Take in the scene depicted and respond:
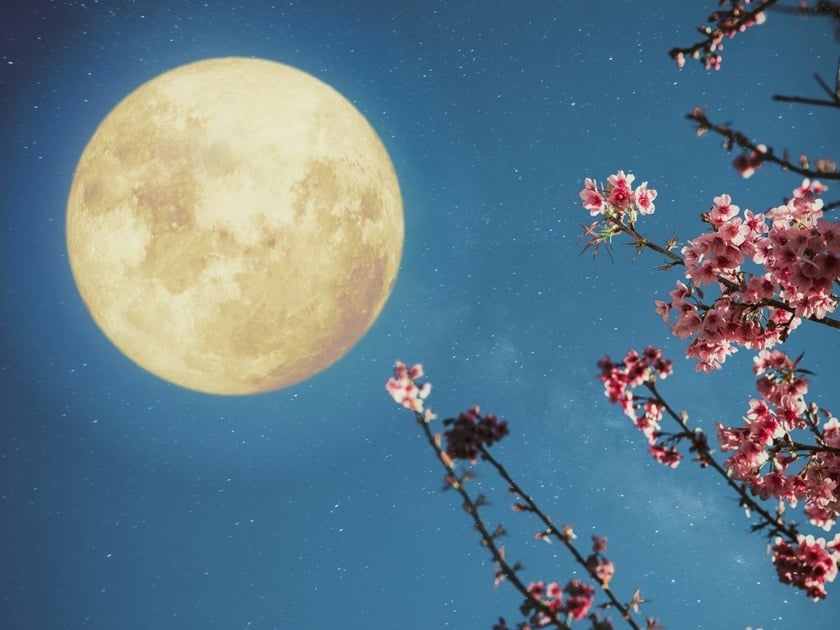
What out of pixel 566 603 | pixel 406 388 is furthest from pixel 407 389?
pixel 566 603

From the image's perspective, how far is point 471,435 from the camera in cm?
358

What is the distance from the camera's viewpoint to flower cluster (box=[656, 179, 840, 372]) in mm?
3809

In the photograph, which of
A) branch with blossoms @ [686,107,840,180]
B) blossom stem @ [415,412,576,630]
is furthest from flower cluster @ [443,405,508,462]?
branch with blossoms @ [686,107,840,180]

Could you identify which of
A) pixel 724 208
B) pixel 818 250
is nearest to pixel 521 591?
pixel 818 250

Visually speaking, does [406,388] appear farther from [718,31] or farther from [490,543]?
[718,31]

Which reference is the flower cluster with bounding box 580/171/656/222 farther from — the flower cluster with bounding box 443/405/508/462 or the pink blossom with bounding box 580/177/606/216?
the flower cluster with bounding box 443/405/508/462

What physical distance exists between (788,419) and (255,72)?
34.9 ft

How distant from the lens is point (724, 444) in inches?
200

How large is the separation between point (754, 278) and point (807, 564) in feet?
6.89

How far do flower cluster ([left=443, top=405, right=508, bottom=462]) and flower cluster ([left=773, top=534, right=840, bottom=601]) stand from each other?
233cm

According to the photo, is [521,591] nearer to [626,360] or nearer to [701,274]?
[626,360]

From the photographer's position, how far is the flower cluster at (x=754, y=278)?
12.5 feet

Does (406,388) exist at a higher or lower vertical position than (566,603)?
higher

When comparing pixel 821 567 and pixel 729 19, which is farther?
pixel 821 567
